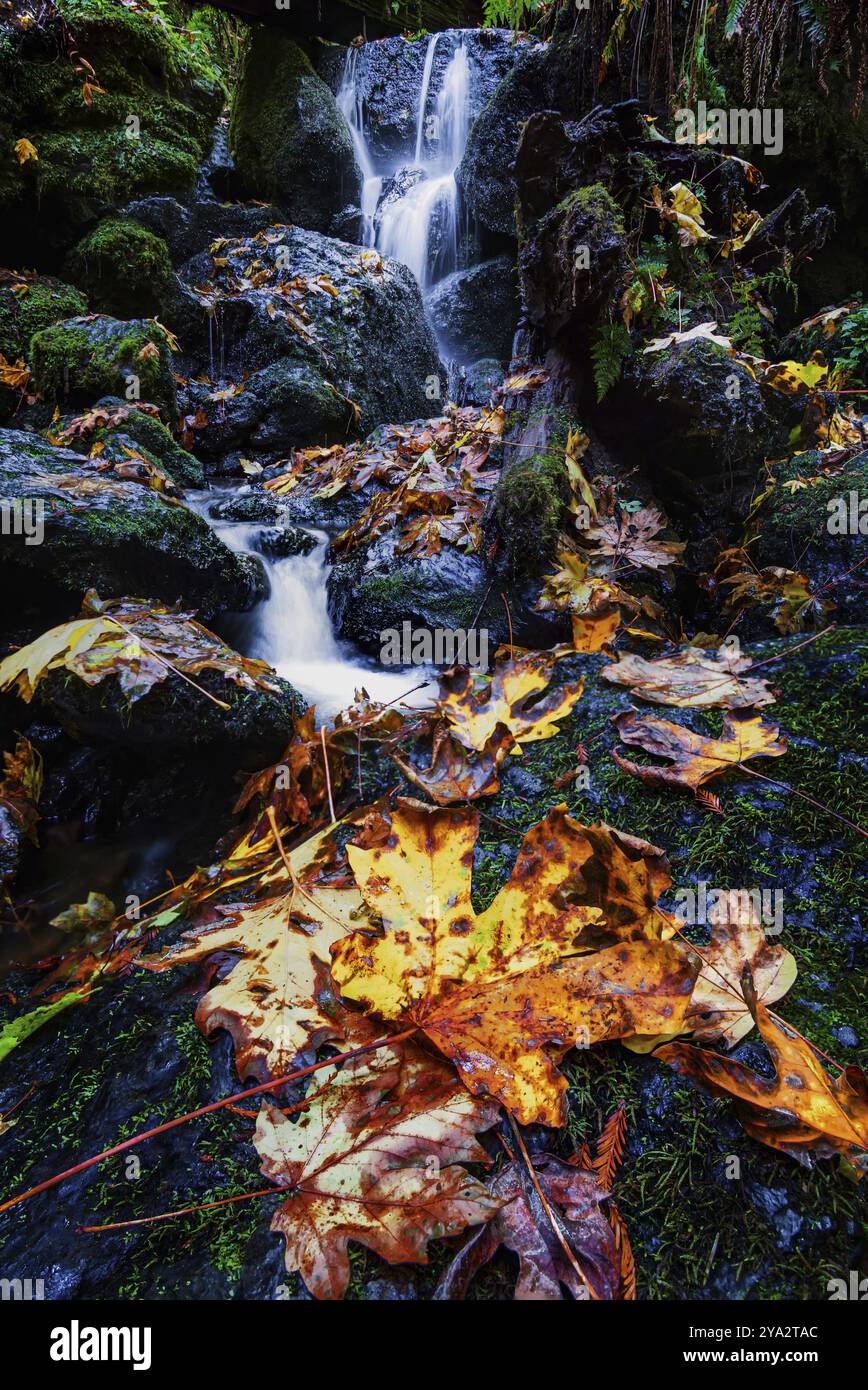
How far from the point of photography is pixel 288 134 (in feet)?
32.9

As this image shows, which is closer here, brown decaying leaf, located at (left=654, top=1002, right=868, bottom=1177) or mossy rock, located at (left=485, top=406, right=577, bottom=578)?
brown decaying leaf, located at (left=654, top=1002, right=868, bottom=1177)

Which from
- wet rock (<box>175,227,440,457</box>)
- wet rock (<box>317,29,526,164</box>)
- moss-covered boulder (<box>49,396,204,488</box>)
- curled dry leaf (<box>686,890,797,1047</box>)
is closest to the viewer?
curled dry leaf (<box>686,890,797,1047</box>)

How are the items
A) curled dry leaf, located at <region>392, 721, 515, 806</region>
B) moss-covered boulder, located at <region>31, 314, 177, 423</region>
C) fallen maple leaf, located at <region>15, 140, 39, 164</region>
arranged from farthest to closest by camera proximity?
fallen maple leaf, located at <region>15, 140, 39, 164</region> < moss-covered boulder, located at <region>31, 314, 177, 423</region> < curled dry leaf, located at <region>392, 721, 515, 806</region>

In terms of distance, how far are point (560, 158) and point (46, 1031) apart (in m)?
5.33

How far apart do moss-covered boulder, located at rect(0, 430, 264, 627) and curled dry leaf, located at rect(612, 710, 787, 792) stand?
297 cm

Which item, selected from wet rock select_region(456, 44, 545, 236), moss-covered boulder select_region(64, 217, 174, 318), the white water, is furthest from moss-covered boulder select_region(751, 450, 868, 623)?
moss-covered boulder select_region(64, 217, 174, 318)

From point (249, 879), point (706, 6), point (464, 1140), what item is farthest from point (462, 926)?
point (706, 6)

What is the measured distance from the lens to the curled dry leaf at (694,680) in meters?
1.81

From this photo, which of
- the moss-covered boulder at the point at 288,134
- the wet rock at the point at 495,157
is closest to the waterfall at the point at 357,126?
the moss-covered boulder at the point at 288,134

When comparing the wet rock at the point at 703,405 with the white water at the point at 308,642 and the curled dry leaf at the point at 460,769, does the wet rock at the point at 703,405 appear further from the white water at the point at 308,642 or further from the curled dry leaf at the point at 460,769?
the curled dry leaf at the point at 460,769

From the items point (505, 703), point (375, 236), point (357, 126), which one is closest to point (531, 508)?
point (505, 703)

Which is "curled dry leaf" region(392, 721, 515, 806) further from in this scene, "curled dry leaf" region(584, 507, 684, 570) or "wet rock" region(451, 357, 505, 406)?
"wet rock" region(451, 357, 505, 406)

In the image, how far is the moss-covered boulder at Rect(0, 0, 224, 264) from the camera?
23.5 feet

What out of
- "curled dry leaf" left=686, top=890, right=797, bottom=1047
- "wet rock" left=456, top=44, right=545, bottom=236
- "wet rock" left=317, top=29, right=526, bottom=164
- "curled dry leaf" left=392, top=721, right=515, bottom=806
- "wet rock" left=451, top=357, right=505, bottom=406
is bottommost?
"curled dry leaf" left=686, top=890, right=797, bottom=1047
